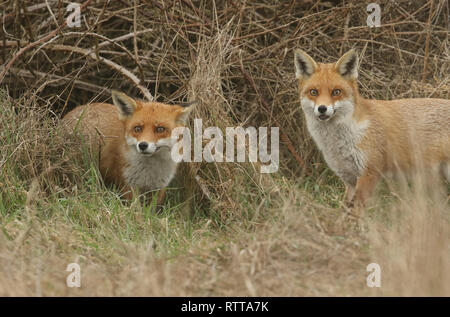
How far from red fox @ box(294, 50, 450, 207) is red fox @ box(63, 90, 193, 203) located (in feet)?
3.69

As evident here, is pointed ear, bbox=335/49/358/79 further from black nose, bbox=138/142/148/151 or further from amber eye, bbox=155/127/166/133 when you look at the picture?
black nose, bbox=138/142/148/151

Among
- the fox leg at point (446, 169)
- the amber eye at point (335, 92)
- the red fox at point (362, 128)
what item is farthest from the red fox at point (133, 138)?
the fox leg at point (446, 169)

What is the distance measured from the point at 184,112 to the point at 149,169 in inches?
24.4

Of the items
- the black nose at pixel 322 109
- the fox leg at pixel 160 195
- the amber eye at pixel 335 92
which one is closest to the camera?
the black nose at pixel 322 109

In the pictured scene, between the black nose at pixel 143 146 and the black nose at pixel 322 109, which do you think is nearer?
the black nose at pixel 322 109

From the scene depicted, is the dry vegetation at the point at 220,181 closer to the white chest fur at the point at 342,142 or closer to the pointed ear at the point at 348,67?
the white chest fur at the point at 342,142

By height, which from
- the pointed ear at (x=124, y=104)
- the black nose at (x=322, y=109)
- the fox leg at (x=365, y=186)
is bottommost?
the fox leg at (x=365, y=186)

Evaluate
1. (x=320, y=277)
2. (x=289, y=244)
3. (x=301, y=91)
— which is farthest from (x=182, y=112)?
(x=320, y=277)

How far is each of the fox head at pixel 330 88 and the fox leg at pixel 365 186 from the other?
21.4 inches

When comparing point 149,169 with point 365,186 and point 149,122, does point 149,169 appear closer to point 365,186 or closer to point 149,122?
point 149,122

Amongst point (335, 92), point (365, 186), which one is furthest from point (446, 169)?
point (335, 92)

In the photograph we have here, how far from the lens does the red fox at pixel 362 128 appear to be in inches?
194

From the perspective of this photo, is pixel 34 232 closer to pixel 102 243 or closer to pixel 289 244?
pixel 102 243

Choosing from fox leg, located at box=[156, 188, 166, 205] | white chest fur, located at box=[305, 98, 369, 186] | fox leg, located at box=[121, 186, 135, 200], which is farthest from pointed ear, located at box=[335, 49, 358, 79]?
fox leg, located at box=[121, 186, 135, 200]
